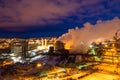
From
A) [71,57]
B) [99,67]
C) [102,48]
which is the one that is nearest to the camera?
[99,67]

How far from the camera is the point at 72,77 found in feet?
79.8

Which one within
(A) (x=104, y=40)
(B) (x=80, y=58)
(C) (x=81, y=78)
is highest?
(A) (x=104, y=40)

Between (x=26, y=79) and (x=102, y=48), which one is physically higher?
(x=102, y=48)

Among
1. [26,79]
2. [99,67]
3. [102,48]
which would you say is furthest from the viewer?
[102,48]

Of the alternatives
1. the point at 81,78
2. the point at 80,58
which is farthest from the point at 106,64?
the point at 81,78

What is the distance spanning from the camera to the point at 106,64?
30953 mm

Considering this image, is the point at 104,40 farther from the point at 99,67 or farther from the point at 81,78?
the point at 81,78

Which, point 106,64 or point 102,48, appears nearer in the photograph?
point 106,64

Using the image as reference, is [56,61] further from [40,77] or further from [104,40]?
[40,77]

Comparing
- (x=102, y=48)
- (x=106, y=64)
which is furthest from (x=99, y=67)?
(x=102, y=48)

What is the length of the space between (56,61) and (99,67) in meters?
10.7

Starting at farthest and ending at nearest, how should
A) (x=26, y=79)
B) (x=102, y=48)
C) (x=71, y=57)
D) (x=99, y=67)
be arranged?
(x=71, y=57)
(x=102, y=48)
(x=99, y=67)
(x=26, y=79)

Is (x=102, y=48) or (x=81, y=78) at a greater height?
(x=102, y=48)

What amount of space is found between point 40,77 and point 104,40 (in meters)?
15.4
